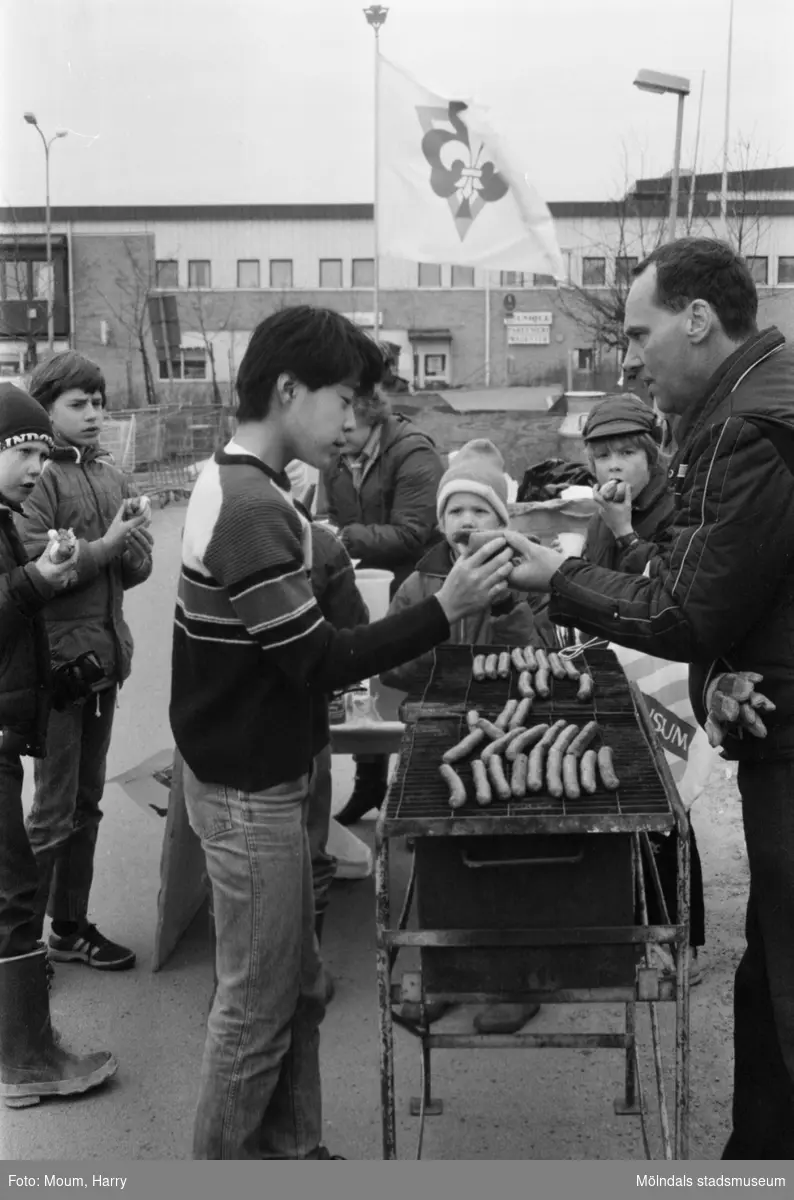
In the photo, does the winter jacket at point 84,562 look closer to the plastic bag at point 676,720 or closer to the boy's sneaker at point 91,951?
the boy's sneaker at point 91,951

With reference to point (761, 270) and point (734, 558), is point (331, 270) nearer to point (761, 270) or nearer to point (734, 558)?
point (761, 270)

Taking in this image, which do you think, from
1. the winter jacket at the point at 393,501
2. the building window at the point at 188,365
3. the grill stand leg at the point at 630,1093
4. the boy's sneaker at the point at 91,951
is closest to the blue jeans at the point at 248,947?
the grill stand leg at the point at 630,1093

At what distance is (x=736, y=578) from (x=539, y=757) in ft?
1.99

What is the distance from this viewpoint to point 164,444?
2778cm

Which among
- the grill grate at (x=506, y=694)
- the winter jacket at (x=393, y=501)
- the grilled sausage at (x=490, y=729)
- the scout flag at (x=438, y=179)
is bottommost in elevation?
the grill grate at (x=506, y=694)

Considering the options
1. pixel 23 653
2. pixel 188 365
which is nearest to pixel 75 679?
pixel 23 653

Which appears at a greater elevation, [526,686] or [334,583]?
[334,583]

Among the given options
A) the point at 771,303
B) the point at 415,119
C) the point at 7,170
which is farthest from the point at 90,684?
the point at 771,303

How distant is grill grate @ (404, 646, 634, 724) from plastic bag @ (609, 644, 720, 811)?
2.29 feet

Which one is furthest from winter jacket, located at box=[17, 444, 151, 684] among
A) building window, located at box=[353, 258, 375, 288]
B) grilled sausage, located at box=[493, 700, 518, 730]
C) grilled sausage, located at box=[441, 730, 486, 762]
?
building window, located at box=[353, 258, 375, 288]

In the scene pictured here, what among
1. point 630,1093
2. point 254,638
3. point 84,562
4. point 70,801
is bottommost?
point 630,1093

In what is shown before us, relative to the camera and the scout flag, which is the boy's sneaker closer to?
the camera

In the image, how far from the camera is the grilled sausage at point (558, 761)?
Result: 8.60 ft

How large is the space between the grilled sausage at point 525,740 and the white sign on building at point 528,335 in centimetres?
5190
